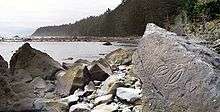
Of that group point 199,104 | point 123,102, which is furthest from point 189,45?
point 123,102

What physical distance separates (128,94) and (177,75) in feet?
12.6

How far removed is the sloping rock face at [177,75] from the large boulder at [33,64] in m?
9.95

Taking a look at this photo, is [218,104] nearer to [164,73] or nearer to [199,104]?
[199,104]

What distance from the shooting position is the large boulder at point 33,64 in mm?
19766

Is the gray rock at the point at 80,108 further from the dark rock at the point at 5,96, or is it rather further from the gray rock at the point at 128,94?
the dark rock at the point at 5,96

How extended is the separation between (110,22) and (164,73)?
127 m

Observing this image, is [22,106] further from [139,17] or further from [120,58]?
[139,17]

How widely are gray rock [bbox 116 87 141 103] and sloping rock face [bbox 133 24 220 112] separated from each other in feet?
5.19

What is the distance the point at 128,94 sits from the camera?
40.4 ft

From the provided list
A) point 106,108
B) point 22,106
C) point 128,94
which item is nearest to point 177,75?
point 106,108

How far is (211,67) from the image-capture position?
8.23 metres

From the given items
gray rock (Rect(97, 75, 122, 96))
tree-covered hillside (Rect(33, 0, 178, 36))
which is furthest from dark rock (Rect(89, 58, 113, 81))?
tree-covered hillside (Rect(33, 0, 178, 36))

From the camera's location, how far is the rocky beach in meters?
8.19

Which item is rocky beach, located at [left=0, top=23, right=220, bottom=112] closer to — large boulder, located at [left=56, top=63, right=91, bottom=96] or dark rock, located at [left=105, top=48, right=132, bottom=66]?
large boulder, located at [left=56, top=63, right=91, bottom=96]
